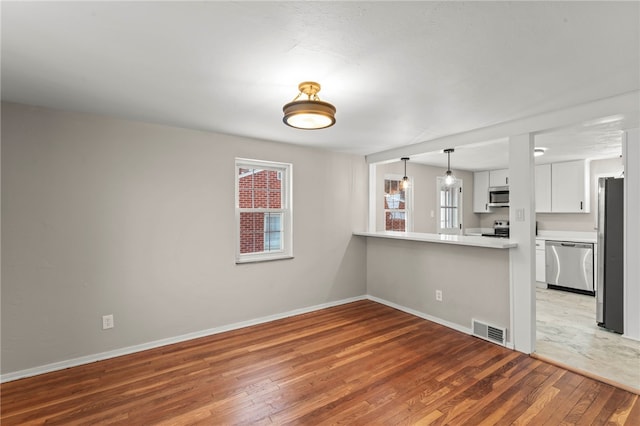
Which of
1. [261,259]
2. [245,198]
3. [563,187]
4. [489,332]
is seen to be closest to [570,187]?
[563,187]

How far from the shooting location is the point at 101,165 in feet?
10.0

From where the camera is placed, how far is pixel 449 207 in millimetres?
6797

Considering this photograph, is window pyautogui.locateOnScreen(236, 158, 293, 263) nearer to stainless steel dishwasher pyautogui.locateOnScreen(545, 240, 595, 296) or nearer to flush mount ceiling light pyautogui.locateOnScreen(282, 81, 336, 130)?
flush mount ceiling light pyautogui.locateOnScreen(282, 81, 336, 130)

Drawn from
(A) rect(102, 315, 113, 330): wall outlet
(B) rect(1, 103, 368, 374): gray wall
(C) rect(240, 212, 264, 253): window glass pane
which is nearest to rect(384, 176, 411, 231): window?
(B) rect(1, 103, 368, 374): gray wall

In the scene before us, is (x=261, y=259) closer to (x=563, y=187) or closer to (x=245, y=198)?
(x=245, y=198)

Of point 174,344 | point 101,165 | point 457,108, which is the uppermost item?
point 457,108

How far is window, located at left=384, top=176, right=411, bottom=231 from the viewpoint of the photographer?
5.80m

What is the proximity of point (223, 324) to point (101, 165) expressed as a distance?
86.2 inches

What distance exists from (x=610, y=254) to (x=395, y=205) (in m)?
3.08

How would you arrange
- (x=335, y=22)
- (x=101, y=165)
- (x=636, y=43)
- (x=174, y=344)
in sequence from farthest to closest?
(x=174, y=344) < (x=101, y=165) < (x=636, y=43) < (x=335, y=22)

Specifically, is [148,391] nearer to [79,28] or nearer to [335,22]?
[79,28]

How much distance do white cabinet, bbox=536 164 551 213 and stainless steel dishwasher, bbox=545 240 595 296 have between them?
81cm

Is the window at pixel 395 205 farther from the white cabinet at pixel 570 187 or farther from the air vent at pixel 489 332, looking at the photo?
the white cabinet at pixel 570 187

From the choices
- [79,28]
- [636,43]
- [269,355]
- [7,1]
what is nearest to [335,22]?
[79,28]
